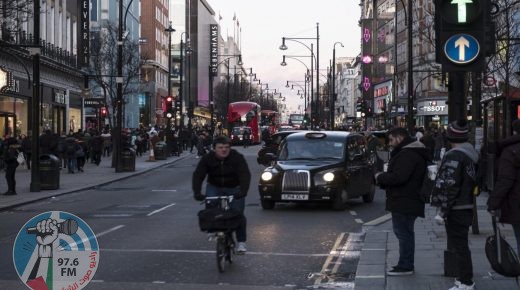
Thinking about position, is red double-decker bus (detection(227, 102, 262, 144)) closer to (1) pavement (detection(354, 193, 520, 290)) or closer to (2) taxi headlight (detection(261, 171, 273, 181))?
(2) taxi headlight (detection(261, 171, 273, 181))

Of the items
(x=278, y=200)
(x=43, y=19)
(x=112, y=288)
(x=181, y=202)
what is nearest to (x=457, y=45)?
(x=112, y=288)

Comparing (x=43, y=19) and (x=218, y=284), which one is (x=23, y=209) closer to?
(x=218, y=284)

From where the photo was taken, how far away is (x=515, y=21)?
90.7ft

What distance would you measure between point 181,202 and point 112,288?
34.2 ft

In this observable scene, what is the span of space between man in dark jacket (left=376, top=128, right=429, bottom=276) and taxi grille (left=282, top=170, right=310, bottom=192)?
24.1ft

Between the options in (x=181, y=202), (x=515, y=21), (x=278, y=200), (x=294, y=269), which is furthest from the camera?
(x=515, y=21)

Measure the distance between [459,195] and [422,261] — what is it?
7.31 feet

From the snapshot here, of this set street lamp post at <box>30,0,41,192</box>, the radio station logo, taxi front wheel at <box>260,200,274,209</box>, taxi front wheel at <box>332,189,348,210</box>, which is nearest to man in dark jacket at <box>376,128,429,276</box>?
the radio station logo

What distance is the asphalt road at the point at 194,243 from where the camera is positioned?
8.73m

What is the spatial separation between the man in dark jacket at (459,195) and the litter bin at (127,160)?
24082 millimetres

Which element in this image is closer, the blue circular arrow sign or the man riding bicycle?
the blue circular arrow sign

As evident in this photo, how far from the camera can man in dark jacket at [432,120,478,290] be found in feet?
24.4

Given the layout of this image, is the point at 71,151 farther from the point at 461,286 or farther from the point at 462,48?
the point at 461,286

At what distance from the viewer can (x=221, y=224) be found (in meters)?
8.88
